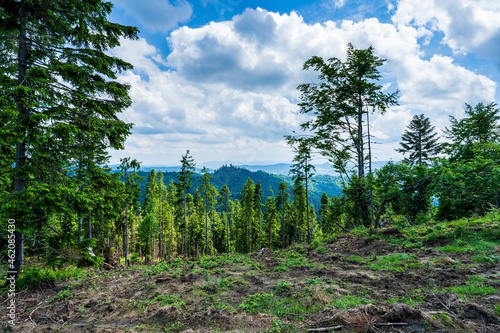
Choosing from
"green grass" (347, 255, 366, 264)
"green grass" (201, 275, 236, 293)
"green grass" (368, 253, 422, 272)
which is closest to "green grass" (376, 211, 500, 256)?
"green grass" (368, 253, 422, 272)

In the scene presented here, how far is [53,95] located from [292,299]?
9.82m

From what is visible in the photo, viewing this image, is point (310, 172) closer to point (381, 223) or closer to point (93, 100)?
point (381, 223)

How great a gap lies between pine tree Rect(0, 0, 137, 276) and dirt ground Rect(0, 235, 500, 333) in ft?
9.75

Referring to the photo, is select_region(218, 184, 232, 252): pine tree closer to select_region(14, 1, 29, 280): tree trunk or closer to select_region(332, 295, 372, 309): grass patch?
select_region(14, 1, 29, 280): tree trunk

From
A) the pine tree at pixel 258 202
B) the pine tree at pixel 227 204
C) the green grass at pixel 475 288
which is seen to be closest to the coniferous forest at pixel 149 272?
the green grass at pixel 475 288

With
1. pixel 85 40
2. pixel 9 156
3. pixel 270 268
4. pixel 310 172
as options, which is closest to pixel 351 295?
pixel 270 268

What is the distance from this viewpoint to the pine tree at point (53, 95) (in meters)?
6.43

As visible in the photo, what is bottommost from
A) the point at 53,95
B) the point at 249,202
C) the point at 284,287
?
the point at 249,202

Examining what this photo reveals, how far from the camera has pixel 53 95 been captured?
756 centimetres

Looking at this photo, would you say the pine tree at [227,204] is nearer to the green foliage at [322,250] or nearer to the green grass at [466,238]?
the green foliage at [322,250]

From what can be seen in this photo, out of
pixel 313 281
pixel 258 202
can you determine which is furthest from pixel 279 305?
pixel 258 202

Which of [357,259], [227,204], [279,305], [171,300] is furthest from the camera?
[227,204]

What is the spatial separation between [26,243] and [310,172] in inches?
939

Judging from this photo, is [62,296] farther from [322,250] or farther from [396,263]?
[396,263]
